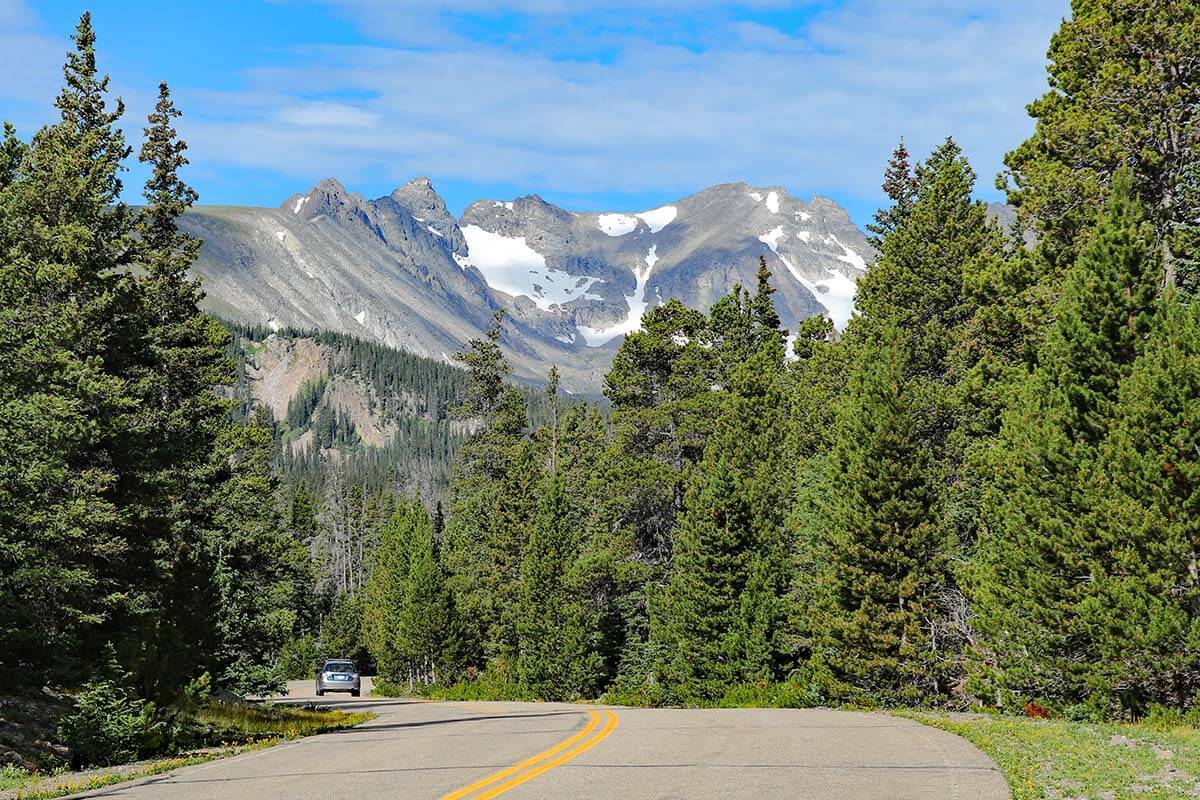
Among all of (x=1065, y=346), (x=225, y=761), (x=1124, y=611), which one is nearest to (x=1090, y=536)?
(x=1124, y=611)

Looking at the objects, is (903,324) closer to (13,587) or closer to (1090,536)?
(1090,536)

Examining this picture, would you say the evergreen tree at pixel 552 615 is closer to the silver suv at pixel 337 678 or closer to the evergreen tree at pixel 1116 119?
the silver suv at pixel 337 678

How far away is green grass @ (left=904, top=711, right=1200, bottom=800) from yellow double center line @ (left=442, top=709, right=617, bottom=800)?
15.3 feet

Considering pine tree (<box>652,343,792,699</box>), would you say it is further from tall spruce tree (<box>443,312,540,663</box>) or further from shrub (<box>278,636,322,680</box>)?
shrub (<box>278,636,322,680</box>)

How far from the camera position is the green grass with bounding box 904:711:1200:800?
31.1 feet

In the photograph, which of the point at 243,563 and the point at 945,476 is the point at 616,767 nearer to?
the point at 945,476

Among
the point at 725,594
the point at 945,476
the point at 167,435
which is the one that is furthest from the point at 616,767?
the point at 725,594

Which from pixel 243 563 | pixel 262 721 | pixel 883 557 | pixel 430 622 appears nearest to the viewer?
pixel 262 721

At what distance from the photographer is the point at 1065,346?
1955 cm

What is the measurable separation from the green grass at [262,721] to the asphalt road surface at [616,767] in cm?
188

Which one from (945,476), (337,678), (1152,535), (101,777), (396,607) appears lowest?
(337,678)

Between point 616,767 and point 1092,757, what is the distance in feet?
17.6

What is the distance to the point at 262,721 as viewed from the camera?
21094 millimetres

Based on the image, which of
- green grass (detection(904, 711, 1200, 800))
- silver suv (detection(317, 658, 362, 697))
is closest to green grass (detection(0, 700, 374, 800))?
green grass (detection(904, 711, 1200, 800))
